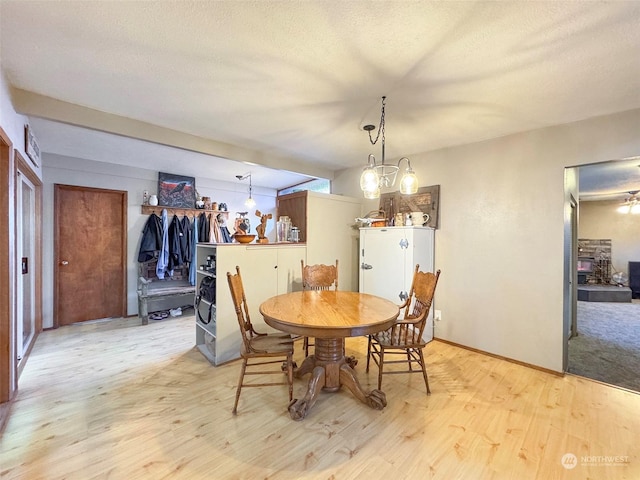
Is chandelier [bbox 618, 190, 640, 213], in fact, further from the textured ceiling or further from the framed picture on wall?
the framed picture on wall

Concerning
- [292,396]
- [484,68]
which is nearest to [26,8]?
[484,68]

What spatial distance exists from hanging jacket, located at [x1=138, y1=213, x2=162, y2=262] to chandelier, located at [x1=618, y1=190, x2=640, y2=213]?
9.12 m

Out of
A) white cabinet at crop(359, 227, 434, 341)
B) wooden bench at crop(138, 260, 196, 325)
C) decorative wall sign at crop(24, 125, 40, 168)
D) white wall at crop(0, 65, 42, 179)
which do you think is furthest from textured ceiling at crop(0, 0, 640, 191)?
wooden bench at crop(138, 260, 196, 325)

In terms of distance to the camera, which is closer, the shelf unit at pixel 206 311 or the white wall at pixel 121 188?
the shelf unit at pixel 206 311

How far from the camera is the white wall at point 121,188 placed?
373 centimetres

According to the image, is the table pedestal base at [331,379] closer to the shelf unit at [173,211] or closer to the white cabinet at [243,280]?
the white cabinet at [243,280]

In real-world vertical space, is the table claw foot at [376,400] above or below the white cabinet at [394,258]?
below

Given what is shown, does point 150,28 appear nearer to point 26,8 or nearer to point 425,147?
point 26,8

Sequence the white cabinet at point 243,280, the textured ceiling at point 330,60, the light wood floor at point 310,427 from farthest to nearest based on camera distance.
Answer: the white cabinet at point 243,280, the light wood floor at point 310,427, the textured ceiling at point 330,60

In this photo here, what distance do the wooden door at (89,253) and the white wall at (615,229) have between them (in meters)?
10.0

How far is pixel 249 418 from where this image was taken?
1918mm

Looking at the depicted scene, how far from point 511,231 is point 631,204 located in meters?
5.61

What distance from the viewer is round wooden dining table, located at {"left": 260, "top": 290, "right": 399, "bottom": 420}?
1.73m

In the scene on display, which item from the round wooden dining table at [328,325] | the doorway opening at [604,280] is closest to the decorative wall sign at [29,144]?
the round wooden dining table at [328,325]
